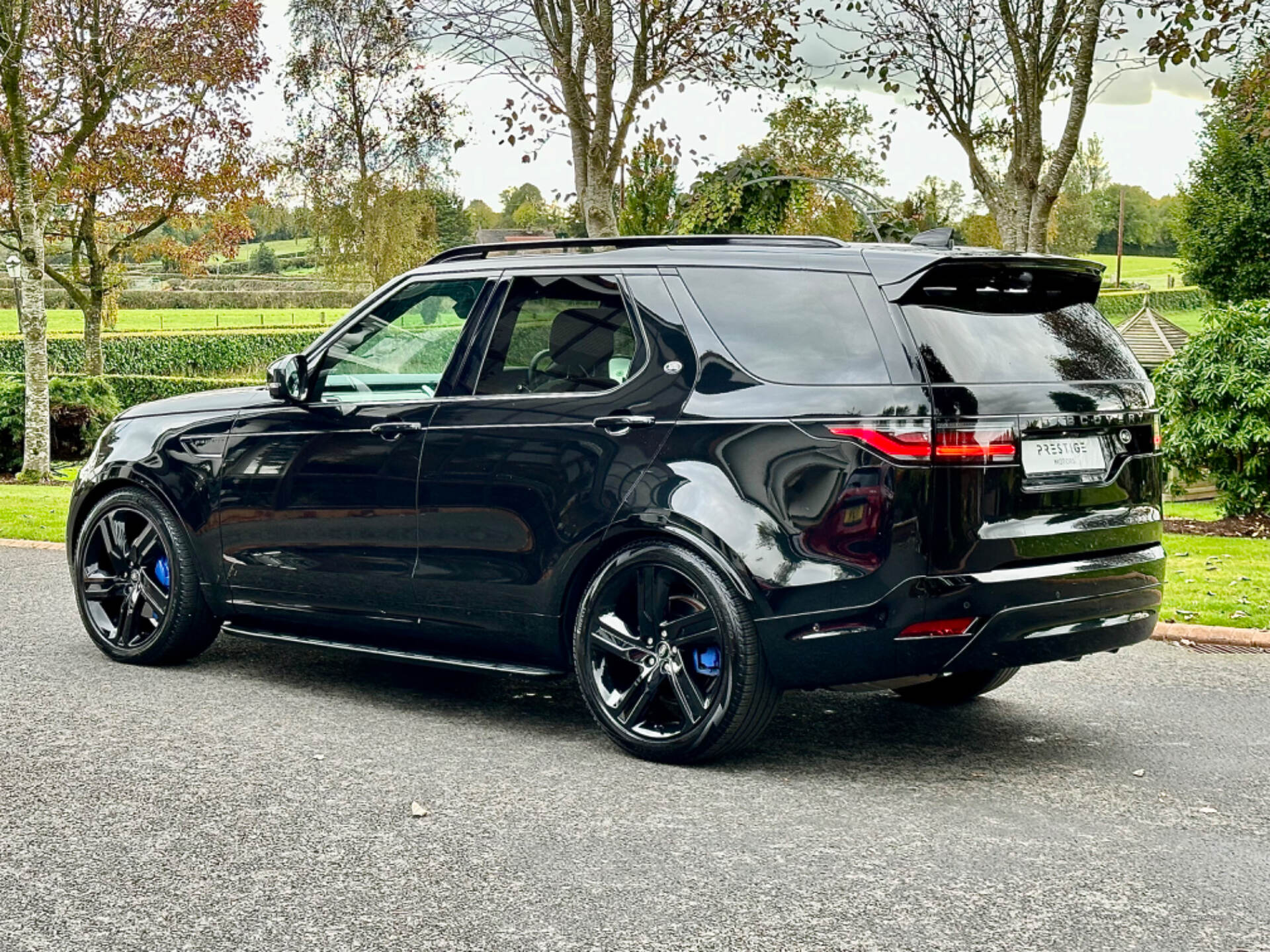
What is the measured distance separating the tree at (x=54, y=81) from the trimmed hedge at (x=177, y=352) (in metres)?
18.6

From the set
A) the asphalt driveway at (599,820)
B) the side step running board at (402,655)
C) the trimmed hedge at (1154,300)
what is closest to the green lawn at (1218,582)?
the asphalt driveway at (599,820)

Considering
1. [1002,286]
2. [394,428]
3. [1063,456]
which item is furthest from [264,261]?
[1063,456]

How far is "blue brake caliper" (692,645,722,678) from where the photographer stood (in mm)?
5422

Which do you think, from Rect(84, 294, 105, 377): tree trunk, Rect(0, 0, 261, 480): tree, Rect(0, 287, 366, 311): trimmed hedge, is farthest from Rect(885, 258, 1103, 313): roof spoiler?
Rect(0, 287, 366, 311): trimmed hedge

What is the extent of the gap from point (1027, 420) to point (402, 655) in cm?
273

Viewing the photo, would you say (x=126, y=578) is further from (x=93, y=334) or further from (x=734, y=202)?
(x=93, y=334)

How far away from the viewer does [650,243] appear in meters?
5.99

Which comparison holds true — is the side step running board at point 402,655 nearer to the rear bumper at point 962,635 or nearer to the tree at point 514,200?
the rear bumper at point 962,635

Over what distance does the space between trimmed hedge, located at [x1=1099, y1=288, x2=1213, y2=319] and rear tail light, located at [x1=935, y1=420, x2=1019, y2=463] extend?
291 ft

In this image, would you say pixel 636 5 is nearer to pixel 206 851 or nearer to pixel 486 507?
pixel 486 507

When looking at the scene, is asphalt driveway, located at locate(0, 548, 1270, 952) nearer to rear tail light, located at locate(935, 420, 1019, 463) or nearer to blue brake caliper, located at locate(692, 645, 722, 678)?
blue brake caliper, located at locate(692, 645, 722, 678)

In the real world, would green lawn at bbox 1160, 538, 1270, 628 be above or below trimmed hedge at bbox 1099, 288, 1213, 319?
below

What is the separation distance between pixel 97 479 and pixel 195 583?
0.83m

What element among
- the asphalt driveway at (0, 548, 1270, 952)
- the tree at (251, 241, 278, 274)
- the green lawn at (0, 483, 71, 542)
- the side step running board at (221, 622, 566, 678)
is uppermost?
the tree at (251, 241, 278, 274)
